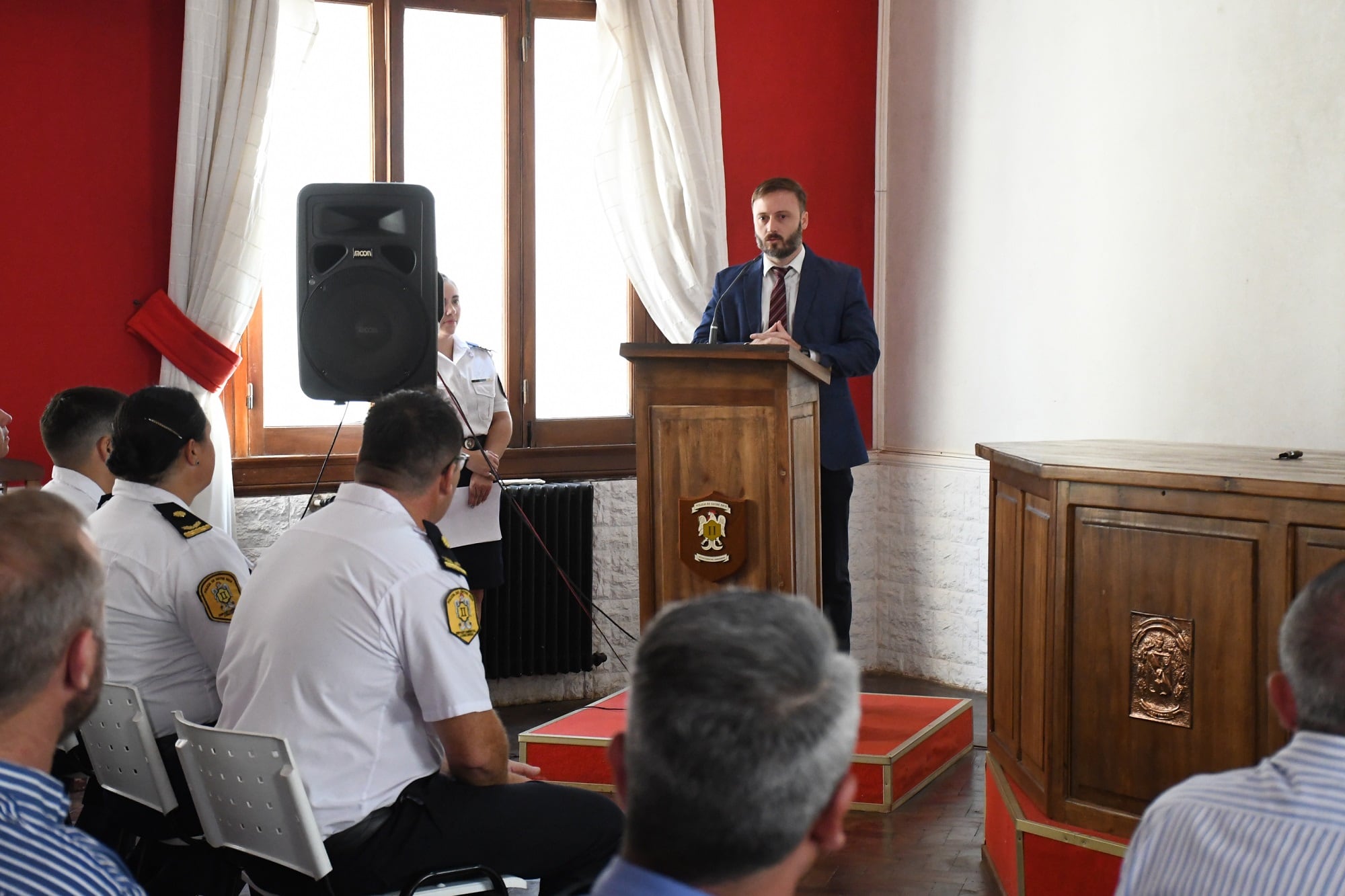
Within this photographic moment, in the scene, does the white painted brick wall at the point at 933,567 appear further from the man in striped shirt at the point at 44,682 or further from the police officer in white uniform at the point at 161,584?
the man in striped shirt at the point at 44,682

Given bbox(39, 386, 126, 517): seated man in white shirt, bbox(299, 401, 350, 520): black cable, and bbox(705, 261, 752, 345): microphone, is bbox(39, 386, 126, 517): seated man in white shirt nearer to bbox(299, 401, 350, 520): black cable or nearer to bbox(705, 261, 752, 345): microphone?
bbox(299, 401, 350, 520): black cable

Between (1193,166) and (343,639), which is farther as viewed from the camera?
(1193,166)

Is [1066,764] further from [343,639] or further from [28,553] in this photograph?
[28,553]

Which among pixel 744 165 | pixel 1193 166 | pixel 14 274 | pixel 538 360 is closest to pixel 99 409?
pixel 14 274

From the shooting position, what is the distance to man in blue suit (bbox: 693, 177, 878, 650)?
3.82m

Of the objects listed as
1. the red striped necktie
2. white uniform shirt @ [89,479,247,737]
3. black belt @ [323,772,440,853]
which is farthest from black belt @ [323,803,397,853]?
the red striped necktie

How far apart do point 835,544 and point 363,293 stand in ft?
5.34

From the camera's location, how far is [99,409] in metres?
3.10

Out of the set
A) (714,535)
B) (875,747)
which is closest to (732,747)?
(714,535)

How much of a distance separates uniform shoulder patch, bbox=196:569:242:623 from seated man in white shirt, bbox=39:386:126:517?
34.9 inches

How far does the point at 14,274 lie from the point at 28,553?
11.4 ft

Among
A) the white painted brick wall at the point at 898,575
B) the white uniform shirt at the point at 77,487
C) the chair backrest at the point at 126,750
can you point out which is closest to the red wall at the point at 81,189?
the white uniform shirt at the point at 77,487

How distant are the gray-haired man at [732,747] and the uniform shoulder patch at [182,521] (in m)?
1.74

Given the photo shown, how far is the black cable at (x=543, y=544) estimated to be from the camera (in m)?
4.33
